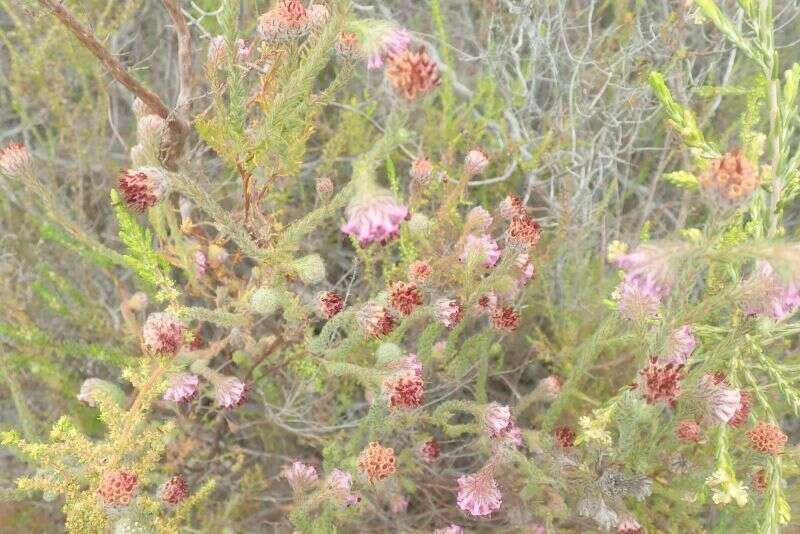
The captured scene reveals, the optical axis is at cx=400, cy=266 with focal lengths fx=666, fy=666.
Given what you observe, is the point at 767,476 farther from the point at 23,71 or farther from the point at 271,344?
the point at 23,71

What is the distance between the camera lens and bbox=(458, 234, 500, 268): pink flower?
1.82 metres

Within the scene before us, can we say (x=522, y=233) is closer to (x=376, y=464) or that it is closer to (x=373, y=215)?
(x=373, y=215)

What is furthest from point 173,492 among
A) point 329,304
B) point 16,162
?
point 16,162

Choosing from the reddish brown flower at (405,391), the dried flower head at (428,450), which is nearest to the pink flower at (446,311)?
the reddish brown flower at (405,391)

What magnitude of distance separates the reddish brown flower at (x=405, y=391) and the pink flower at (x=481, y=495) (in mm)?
334

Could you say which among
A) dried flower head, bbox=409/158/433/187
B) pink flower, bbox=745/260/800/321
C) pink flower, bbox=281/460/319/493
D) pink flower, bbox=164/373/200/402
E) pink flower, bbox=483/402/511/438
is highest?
dried flower head, bbox=409/158/433/187

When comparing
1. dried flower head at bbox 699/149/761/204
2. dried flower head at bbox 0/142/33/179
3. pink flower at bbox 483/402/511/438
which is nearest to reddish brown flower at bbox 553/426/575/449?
pink flower at bbox 483/402/511/438

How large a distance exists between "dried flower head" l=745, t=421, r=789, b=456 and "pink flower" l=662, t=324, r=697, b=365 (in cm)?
24

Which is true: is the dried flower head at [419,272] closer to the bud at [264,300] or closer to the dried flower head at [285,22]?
the bud at [264,300]

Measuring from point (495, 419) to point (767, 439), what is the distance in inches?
26.2

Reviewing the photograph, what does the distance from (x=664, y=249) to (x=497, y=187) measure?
166 cm

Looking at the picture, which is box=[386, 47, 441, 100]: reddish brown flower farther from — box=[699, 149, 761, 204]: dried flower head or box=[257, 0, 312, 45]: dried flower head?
box=[699, 149, 761, 204]: dried flower head

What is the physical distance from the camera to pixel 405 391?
1636 mm

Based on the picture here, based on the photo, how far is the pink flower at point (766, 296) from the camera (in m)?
1.33
